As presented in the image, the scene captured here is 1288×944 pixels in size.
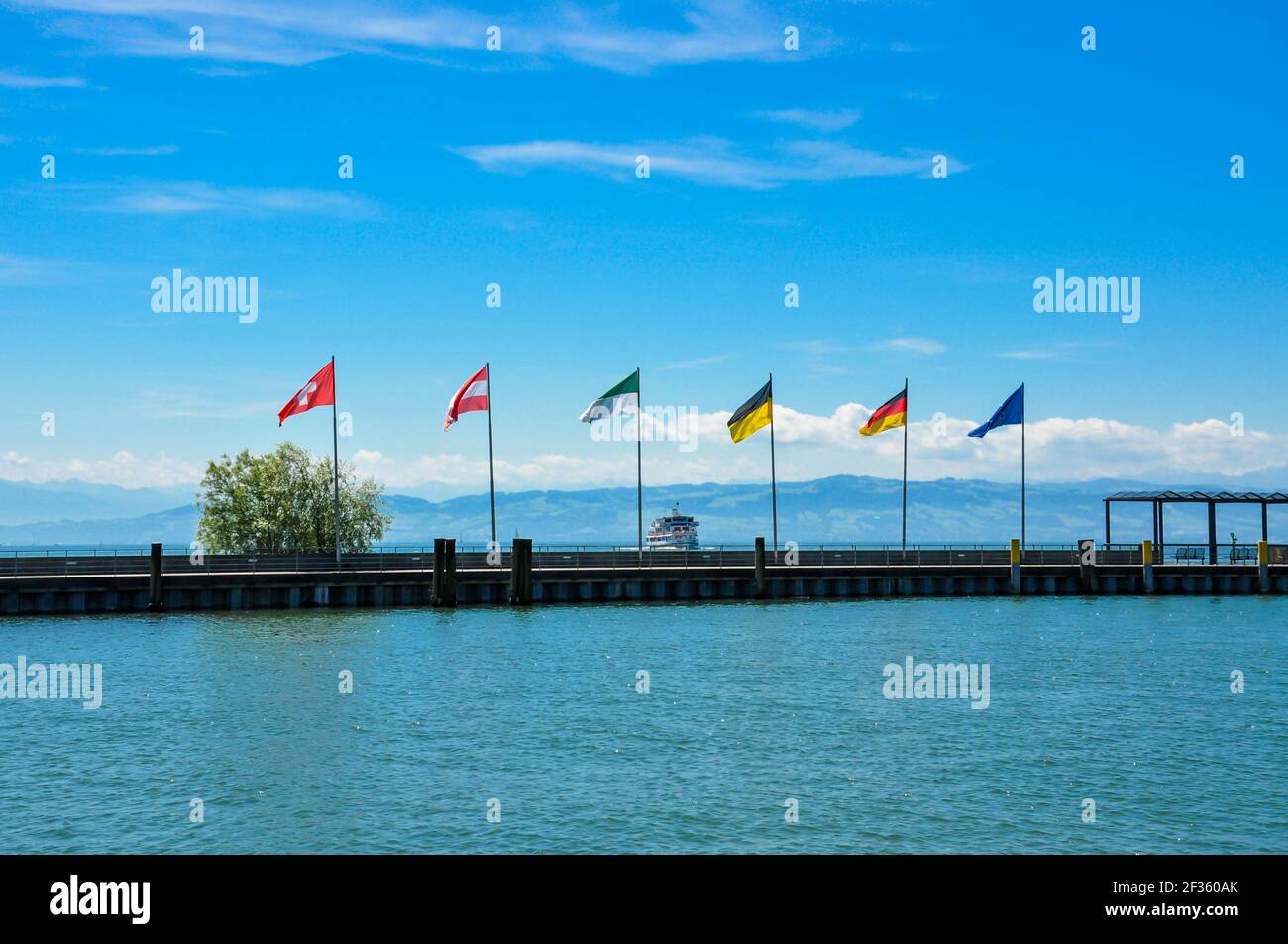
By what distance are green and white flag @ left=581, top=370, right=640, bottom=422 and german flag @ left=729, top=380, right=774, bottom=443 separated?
611cm

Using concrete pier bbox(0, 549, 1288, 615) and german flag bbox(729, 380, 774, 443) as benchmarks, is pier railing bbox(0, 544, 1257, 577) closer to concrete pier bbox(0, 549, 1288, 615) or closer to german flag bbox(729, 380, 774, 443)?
concrete pier bbox(0, 549, 1288, 615)

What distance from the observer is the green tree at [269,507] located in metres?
88.7

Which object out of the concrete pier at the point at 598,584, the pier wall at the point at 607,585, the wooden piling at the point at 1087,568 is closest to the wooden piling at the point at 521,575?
the concrete pier at the point at 598,584

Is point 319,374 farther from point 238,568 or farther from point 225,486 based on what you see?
point 225,486

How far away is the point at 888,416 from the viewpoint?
231 ft

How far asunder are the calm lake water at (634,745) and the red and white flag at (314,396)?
11472mm

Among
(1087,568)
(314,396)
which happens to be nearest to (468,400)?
(314,396)

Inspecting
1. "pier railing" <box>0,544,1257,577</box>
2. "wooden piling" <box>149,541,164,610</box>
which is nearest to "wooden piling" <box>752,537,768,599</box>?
"pier railing" <box>0,544,1257,577</box>

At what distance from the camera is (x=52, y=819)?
24.2 metres

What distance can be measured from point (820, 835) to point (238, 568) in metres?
54.8

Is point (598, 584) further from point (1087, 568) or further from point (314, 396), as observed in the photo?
point (1087, 568)

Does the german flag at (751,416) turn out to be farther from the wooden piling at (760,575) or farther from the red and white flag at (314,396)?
the red and white flag at (314,396)

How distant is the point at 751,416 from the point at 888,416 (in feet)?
29.1
